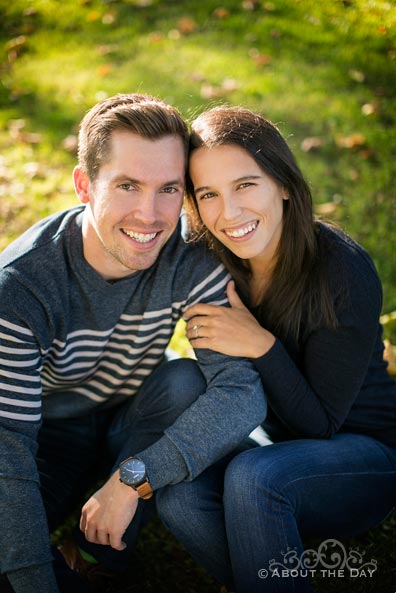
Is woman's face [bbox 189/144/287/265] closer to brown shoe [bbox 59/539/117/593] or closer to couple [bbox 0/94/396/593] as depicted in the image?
couple [bbox 0/94/396/593]

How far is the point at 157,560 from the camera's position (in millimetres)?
2711

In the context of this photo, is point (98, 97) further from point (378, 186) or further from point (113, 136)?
point (113, 136)

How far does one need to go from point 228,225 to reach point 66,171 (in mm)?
2791

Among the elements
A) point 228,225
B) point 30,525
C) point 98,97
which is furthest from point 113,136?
point 98,97

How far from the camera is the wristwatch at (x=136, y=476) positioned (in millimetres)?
2275

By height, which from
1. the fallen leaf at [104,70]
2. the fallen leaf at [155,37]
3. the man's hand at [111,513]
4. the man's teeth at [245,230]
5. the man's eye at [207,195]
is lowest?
the man's hand at [111,513]

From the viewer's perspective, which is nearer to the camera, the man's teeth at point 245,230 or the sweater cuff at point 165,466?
the sweater cuff at point 165,466

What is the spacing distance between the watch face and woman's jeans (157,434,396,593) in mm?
131

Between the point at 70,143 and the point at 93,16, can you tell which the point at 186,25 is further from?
the point at 70,143

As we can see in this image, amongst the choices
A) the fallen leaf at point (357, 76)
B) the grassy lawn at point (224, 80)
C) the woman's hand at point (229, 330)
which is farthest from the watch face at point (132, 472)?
the fallen leaf at point (357, 76)

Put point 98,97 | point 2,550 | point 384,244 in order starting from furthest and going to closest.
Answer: point 98,97 < point 384,244 < point 2,550

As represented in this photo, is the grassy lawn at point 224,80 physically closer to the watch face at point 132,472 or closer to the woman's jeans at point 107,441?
the woman's jeans at point 107,441

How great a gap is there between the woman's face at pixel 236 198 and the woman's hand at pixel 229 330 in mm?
232

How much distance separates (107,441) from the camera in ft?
9.36
